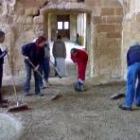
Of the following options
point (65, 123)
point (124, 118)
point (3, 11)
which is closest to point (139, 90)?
point (124, 118)

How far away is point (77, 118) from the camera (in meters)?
6.85

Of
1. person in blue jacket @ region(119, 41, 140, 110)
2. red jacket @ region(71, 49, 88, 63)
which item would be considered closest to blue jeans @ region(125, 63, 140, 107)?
person in blue jacket @ region(119, 41, 140, 110)

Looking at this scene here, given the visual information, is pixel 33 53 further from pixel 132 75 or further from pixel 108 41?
pixel 108 41

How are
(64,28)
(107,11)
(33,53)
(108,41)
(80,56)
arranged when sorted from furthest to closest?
(64,28) → (108,41) → (107,11) → (80,56) → (33,53)

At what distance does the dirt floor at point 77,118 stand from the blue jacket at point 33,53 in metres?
0.77

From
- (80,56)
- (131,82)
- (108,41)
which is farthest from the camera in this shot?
(108,41)

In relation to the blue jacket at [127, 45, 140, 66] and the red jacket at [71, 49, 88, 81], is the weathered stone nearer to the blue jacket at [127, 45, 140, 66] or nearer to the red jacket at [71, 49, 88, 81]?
the red jacket at [71, 49, 88, 81]

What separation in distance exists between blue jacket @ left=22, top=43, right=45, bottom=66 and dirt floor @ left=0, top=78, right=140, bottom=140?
30.3 inches

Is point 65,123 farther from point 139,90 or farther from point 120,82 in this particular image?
point 120,82

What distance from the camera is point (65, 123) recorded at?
6.53 m

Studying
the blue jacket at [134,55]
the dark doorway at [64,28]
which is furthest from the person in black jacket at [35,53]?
the dark doorway at [64,28]

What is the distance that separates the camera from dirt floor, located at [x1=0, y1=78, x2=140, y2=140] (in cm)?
590

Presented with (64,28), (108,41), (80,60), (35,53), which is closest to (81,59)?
(80,60)

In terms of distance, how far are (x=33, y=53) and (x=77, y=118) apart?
7.16 feet
